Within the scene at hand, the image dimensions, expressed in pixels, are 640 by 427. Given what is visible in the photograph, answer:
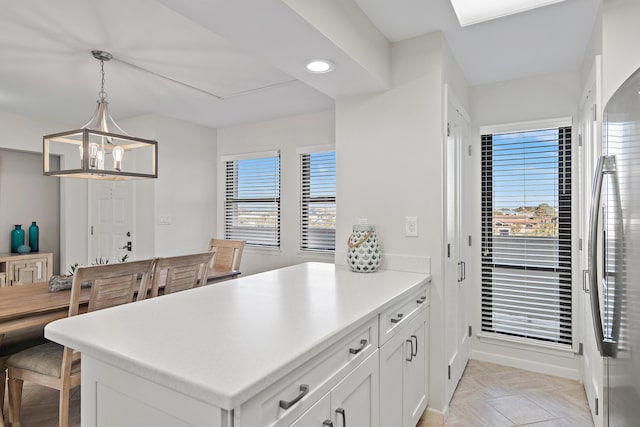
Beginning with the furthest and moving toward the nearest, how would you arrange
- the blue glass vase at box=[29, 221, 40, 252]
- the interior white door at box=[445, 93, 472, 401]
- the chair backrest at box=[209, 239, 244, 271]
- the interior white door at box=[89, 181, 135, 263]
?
the blue glass vase at box=[29, 221, 40, 252] → the interior white door at box=[89, 181, 135, 263] → the chair backrest at box=[209, 239, 244, 271] → the interior white door at box=[445, 93, 472, 401]

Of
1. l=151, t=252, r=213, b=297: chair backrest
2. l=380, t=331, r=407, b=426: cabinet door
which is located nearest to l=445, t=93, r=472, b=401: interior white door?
l=380, t=331, r=407, b=426: cabinet door

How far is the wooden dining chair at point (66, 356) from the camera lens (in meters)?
1.90

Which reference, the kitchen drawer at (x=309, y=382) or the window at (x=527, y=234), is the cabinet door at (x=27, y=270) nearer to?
the kitchen drawer at (x=309, y=382)

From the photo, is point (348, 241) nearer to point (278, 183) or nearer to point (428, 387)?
point (428, 387)

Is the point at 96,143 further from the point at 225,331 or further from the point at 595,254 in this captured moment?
the point at 595,254

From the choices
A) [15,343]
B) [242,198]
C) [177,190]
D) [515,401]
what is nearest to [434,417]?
[515,401]

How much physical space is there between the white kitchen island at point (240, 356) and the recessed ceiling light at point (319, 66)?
3.98 feet

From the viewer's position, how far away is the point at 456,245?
2541mm

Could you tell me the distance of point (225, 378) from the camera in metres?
0.84

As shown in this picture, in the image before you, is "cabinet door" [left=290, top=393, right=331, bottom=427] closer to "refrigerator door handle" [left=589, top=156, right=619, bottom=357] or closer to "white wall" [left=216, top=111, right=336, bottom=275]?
"refrigerator door handle" [left=589, top=156, right=619, bottom=357]

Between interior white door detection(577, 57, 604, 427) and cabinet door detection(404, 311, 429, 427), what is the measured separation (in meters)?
0.86

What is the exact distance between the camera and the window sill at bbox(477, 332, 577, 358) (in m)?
2.78

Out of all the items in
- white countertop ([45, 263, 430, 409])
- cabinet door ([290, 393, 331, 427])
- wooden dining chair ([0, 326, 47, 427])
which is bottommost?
wooden dining chair ([0, 326, 47, 427])

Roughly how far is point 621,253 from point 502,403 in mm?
1756
